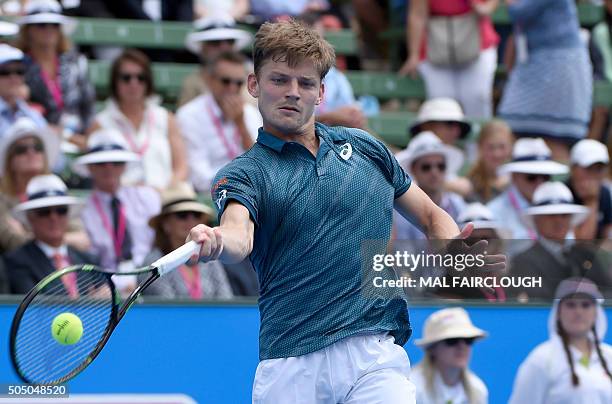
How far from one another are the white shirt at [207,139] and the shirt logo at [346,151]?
12.8 feet

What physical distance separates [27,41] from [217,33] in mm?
1251

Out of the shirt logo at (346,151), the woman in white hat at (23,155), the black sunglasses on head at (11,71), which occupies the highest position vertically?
the black sunglasses on head at (11,71)

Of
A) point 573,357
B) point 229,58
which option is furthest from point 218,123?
point 573,357

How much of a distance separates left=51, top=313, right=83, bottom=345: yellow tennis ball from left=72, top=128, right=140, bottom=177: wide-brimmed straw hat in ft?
11.2

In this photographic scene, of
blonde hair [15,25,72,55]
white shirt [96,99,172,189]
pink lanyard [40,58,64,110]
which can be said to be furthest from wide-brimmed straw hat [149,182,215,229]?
blonde hair [15,25,72,55]

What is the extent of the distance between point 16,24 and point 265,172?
4.81 m

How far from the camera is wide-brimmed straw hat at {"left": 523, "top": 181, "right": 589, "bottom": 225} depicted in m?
7.58

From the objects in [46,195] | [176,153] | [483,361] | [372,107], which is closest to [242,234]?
[483,361]

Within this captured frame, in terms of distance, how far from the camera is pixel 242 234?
12.7ft

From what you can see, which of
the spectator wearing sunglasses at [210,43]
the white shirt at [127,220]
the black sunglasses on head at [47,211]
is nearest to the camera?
the black sunglasses on head at [47,211]

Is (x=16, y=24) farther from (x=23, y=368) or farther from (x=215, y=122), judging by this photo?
(x=23, y=368)

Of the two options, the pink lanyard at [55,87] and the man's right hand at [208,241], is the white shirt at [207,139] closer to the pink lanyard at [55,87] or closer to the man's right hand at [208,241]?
the pink lanyard at [55,87]

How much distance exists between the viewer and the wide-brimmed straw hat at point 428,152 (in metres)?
7.93

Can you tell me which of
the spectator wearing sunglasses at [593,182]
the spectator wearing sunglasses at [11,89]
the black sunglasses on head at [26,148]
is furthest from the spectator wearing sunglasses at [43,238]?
the spectator wearing sunglasses at [593,182]
